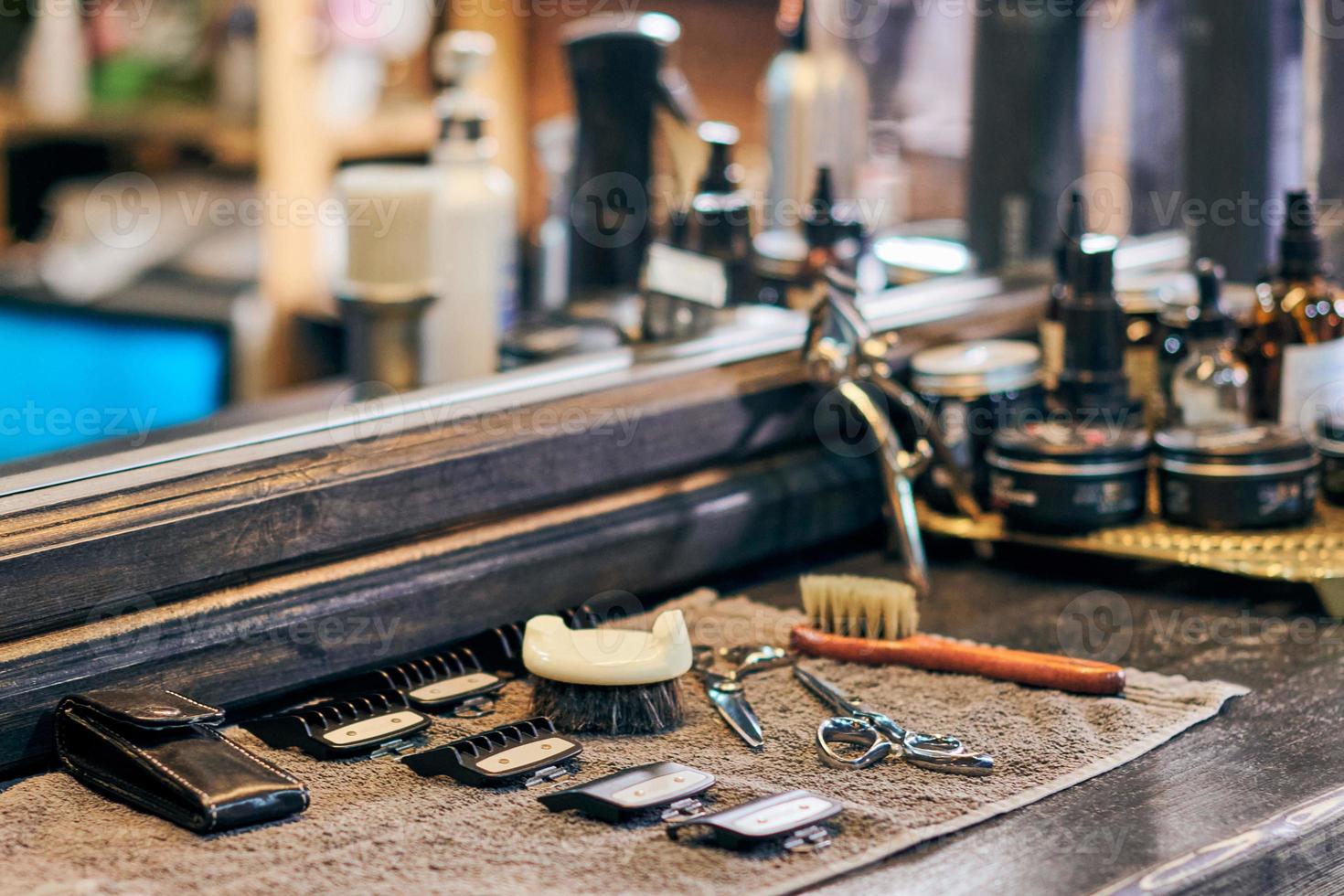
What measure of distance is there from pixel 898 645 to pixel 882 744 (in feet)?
0.41

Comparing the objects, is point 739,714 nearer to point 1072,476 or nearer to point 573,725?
point 573,725

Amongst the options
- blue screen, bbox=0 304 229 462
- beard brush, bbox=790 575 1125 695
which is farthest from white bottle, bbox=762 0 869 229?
blue screen, bbox=0 304 229 462

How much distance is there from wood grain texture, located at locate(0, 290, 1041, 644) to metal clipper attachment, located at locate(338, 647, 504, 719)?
68 millimetres

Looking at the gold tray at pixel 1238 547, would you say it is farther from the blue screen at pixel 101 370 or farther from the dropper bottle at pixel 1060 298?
the blue screen at pixel 101 370

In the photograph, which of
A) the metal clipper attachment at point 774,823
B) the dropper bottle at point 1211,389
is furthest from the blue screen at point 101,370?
the metal clipper attachment at point 774,823

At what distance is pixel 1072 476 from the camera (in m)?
1.00

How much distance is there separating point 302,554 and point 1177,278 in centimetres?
74

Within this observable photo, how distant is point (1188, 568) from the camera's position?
1.01 meters

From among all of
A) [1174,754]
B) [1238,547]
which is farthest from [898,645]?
[1238,547]

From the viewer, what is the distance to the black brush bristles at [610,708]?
0.76 metres

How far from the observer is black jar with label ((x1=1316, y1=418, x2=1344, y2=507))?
1051mm

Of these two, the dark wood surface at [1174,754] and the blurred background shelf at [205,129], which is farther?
the blurred background shelf at [205,129]

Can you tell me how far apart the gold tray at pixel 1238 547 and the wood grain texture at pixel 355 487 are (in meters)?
0.19

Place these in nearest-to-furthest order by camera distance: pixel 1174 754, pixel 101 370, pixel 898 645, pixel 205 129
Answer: pixel 1174 754
pixel 898 645
pixel 101 370
pixel 205 129
